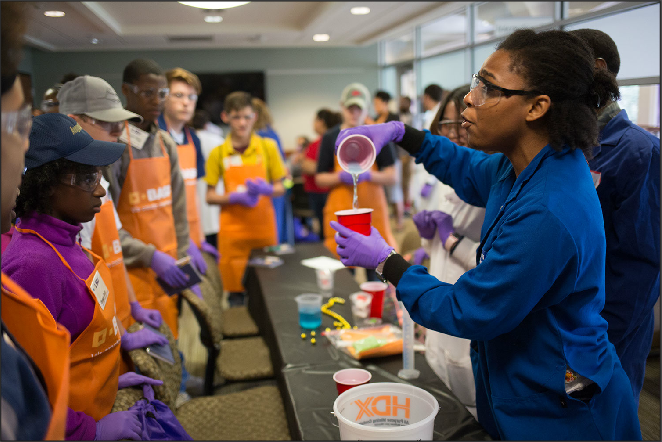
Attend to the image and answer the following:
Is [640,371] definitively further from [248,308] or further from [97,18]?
[97,18]

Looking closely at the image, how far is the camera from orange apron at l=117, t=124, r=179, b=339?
247 centimetres

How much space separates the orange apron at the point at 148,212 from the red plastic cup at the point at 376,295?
117 centimetres

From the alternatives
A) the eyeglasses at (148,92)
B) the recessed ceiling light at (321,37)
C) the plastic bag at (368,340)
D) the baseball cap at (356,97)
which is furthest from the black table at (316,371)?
the recessed ceiling light at (321,37)

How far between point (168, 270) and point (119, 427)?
120cm

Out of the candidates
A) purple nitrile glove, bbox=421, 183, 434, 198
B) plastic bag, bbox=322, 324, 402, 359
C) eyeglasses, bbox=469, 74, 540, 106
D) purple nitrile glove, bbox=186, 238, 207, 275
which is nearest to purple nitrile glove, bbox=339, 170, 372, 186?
purple nitrile glove, bbox=421, 183, 434, 198

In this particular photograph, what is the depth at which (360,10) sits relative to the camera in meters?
7.07

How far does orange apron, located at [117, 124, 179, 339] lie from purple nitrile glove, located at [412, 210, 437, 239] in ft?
4.51

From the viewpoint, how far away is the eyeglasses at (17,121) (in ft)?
2.41

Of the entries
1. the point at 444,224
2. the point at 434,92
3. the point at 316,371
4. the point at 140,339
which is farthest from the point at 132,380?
the point at 434,92

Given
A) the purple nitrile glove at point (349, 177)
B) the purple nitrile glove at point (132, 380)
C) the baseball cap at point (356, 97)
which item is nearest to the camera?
the purple nitrile glove at point (132, 380)

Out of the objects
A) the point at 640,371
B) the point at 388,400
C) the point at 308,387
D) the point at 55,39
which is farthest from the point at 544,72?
the point at 55,39

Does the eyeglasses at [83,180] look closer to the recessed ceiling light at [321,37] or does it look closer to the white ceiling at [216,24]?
the white ceiling at [216,24]

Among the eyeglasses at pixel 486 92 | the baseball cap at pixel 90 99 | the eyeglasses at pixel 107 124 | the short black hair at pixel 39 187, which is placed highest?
the baseball cap at pixel 90 99

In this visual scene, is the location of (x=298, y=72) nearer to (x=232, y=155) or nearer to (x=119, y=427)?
(x=232, y=155)
